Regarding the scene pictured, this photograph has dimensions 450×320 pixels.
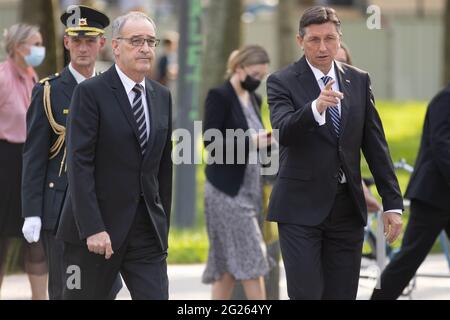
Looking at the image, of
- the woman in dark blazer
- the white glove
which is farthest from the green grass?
the white glove

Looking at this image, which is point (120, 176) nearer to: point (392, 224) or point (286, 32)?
point (392, 224)

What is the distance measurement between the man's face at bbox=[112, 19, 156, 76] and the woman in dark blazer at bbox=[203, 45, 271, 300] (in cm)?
232

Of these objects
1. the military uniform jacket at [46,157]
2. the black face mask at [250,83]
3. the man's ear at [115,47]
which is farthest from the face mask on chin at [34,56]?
the man's ear at [115,47]

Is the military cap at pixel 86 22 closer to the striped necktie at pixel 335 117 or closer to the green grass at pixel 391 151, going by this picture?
the striped necktie at pixel 335 117

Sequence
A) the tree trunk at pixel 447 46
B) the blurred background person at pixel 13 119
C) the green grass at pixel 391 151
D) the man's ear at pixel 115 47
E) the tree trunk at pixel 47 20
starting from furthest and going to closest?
the tree trunk at pixel 447 46 → the tree trunk at pixel 47 20 → the green grass at pixel 391 151 → the blurred background person at pixel 13 119 → the man's ear at pixel 115 47

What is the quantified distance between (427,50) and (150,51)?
86.5ft

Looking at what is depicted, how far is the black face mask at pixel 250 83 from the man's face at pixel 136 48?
94.8 inches

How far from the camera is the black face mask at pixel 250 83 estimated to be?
8438 millimetres

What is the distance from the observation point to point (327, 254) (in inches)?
246

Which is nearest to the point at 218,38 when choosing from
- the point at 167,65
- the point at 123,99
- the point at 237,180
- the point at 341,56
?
the point at 167,65

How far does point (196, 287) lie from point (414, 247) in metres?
2.51

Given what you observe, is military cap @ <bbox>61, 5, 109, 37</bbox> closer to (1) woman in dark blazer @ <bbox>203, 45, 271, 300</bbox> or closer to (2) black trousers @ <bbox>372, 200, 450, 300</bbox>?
(1) woman in dark blazer @ <bbox>203, 45, 271, 300</bbox>
